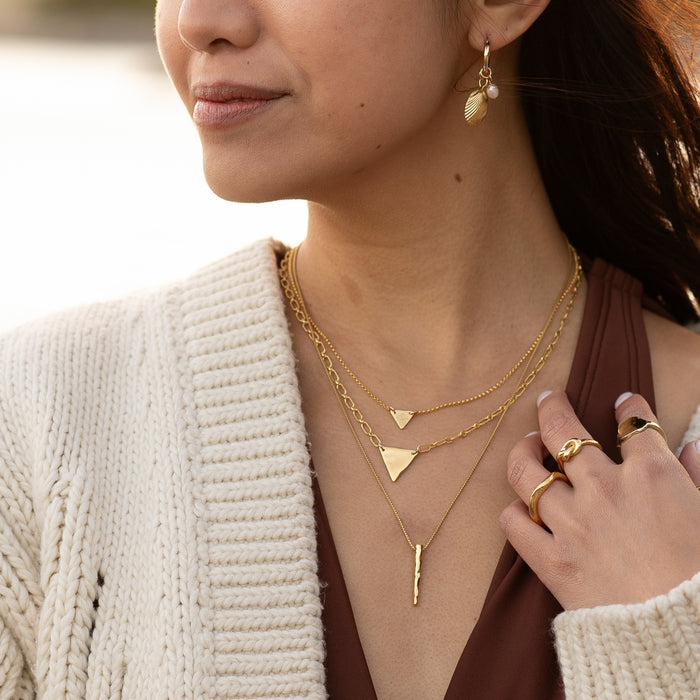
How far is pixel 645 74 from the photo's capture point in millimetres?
1930

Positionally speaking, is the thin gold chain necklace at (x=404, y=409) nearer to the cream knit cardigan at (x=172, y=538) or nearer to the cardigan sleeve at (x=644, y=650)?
the cream knit cardigan at (x=172, y=538)

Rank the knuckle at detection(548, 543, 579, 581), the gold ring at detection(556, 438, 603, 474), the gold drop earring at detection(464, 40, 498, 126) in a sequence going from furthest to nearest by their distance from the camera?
the gold drop earring at detection(464, 40, 498, 126) → the gold ring at detection(556, 438, 603, 474) → the knuckle at detection(548, 543, 579, 581)

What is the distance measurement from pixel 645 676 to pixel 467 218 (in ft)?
2.78

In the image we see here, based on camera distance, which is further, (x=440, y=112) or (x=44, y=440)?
(x=440, y=112)

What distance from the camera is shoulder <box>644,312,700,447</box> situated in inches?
70.8

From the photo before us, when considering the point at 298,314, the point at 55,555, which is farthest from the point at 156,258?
the point at 55,555

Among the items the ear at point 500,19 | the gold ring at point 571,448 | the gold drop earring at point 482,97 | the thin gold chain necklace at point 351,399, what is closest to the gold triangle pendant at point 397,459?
the thin gold chain necklace at point 351,399

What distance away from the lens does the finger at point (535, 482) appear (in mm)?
1601

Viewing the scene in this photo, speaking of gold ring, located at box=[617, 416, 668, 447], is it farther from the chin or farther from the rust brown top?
the chin

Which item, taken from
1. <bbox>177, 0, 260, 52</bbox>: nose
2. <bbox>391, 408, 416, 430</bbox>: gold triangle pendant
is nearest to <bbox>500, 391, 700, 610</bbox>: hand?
<bbox>391, 408, 416, 430</bbox>: gold triangle pendant

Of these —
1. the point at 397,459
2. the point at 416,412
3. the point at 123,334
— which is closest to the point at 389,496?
the point at 397,459

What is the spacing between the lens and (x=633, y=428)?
166 cm

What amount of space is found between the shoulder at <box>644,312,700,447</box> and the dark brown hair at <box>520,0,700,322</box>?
17 cm

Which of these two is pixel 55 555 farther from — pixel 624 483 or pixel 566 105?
pixel 566 105
